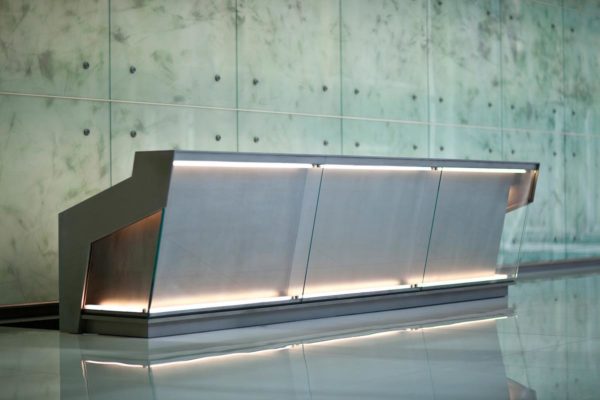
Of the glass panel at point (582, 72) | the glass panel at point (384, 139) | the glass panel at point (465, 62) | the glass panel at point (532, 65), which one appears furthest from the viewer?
the glass panel at point (582, 72)

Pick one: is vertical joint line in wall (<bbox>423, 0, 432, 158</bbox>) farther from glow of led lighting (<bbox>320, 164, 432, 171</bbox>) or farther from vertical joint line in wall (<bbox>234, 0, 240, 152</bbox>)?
glow of led lighting (<bbox>320, 164, 432, 171</bbox>)

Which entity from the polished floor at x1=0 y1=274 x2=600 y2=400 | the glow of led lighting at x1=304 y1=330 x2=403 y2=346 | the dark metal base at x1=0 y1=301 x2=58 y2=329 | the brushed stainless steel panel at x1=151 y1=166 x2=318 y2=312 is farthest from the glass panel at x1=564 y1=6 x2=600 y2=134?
the glow of led lighting at x1=304 y1=330 x2=403 y2=346

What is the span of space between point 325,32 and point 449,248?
5.86 metres

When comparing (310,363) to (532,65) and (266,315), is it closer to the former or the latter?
(266,315)

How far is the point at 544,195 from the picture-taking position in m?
21.9

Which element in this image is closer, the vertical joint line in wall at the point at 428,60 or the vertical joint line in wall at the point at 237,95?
the vertical joint line in wall at the point at 237,95

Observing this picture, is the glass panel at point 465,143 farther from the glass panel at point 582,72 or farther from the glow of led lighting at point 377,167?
the glow of led lighting at point 377,167

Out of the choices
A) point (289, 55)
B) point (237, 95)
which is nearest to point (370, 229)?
point (237, 95)

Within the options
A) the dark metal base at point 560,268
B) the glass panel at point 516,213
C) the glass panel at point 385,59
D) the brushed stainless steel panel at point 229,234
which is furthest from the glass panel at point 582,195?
the brushed stainless steel panel at point 229,234

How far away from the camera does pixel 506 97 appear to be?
21125 mm

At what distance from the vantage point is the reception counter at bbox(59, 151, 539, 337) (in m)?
9.88

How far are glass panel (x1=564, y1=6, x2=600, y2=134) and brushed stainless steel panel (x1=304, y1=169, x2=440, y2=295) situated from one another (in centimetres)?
1164

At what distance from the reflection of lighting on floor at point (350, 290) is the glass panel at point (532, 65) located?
972 centimetres

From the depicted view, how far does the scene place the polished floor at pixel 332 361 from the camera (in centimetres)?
671
